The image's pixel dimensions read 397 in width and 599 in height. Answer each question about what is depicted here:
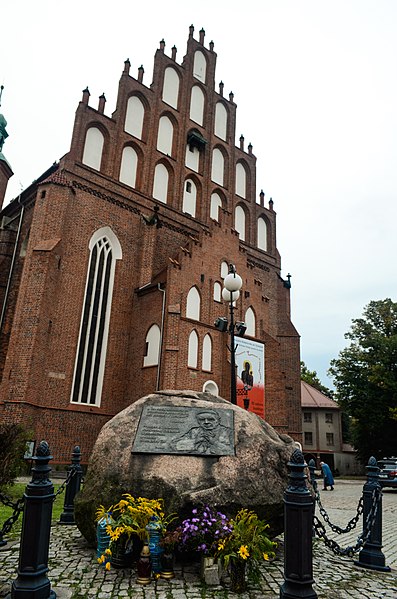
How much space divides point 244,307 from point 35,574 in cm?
1916

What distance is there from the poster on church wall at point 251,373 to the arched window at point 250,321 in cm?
82

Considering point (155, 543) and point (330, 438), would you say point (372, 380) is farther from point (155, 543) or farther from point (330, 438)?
point (155, 543)

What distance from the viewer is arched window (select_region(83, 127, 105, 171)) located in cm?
2109

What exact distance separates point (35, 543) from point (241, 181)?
1059 inches

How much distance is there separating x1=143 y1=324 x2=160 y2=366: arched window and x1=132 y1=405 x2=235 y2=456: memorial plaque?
12451mm

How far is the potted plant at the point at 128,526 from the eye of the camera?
456 cm

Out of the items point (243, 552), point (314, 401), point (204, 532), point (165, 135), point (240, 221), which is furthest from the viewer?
point (314, 401)

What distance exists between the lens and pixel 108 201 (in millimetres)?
20703

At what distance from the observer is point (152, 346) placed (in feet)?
62.0

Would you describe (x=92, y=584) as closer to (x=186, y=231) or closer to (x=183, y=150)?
(x=186, y=231)

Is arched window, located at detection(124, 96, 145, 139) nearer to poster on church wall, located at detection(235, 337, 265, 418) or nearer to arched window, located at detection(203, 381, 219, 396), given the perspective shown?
poster on church wall, located at detection(235, 337, 265, 418)

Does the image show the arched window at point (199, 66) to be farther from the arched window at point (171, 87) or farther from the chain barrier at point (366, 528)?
the chain barrier at point (366, 528)

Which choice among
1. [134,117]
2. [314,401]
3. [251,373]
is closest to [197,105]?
[134,117]

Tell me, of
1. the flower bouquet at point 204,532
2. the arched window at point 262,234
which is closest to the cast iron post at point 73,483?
the flower bouquet at point 204,532
